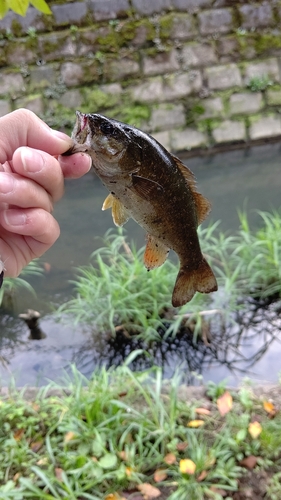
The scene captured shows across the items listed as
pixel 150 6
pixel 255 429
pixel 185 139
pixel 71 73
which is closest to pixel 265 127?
pixel 185 139

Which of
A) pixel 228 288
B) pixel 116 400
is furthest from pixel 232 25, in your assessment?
pixel 116 400

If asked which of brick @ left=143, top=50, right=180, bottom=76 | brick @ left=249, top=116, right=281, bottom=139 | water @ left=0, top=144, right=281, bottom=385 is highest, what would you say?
brick @ left=143, top=50, right=180, bottom=76

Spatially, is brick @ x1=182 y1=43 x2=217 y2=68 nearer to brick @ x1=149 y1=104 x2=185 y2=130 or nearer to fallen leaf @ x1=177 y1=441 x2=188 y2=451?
brick @ x1=149 y1=104 x2=185 y2=130

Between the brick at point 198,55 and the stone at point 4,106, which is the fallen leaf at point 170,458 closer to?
the stone at point 4,106

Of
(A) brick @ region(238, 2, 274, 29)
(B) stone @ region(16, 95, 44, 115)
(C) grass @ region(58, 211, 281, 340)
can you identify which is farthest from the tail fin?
(A) brick @ region(238, 2, 274, 29)

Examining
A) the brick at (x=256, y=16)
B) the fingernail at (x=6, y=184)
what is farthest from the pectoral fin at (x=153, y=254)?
the brick at (x=256, y=16)

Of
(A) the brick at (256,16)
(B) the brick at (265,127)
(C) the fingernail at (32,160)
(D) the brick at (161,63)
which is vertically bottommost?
(B) the brick at (265,127)
